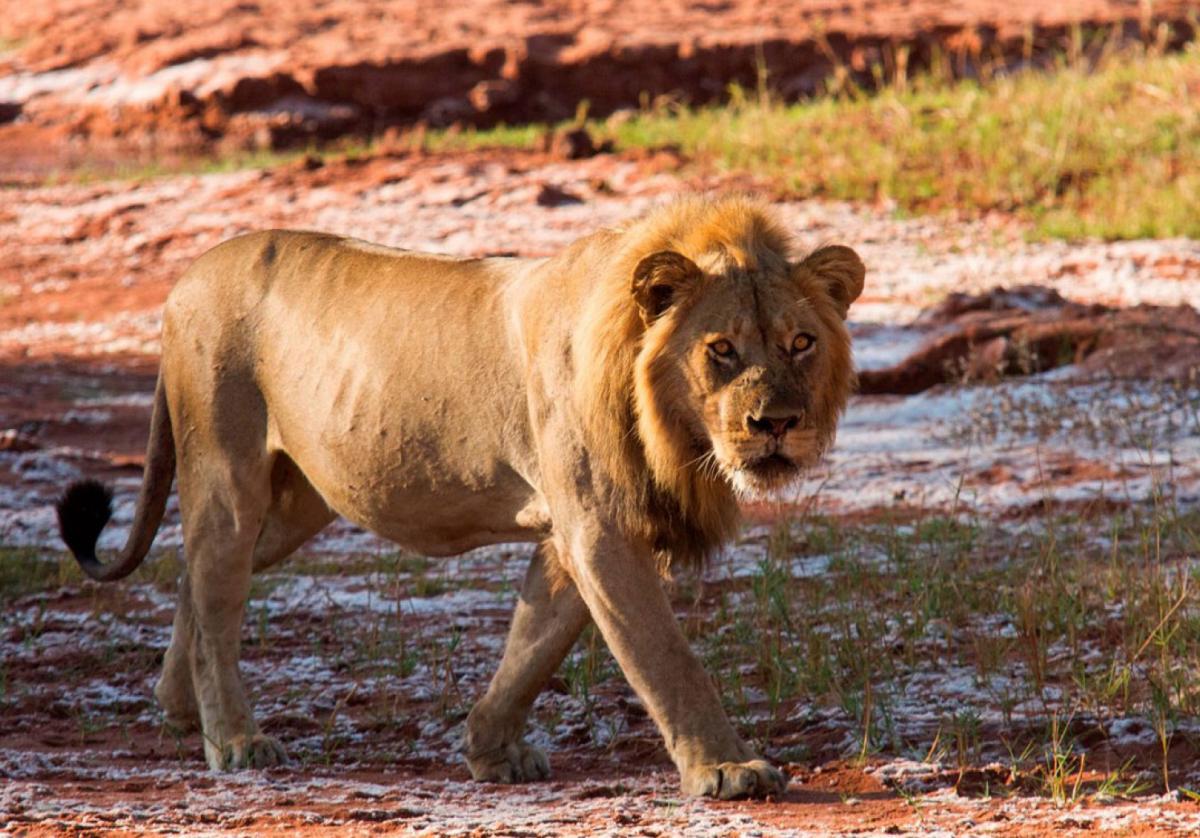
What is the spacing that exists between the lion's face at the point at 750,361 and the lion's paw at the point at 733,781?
57 centimetres

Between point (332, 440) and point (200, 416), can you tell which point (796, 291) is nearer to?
point (332, 440)

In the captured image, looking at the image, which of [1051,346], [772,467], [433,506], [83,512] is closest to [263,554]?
[83,512]

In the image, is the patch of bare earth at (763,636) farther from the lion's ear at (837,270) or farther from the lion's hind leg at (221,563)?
the lion's ear at (837,270)

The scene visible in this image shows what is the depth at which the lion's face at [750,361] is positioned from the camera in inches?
143

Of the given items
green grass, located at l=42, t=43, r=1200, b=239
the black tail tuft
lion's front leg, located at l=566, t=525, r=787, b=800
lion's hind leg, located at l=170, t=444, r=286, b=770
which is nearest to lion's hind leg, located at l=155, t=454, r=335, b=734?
lion's hind leg, located at l=170, t=444, r=286, b=770

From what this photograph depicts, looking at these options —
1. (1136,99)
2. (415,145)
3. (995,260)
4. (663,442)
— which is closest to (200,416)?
(663,442)

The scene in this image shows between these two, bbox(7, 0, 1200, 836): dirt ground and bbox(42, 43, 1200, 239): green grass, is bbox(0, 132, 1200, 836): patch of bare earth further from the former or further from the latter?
bbox(42, 43, 1200, 239): green grass

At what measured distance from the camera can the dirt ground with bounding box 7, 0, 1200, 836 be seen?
154 inches

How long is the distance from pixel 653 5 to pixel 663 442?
14844mm

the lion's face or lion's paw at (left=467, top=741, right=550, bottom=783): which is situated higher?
the lion's face

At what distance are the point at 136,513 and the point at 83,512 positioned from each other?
0.15m

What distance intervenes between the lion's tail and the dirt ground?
0.41 metres

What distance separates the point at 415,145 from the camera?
15273mm

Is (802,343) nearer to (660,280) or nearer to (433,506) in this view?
(660,280)
